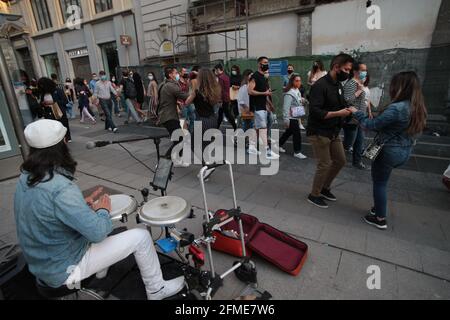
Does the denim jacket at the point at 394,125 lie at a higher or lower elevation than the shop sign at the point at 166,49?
lower

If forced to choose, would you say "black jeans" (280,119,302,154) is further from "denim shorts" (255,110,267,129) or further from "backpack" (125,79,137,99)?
"backpack" (125,79,137,99)

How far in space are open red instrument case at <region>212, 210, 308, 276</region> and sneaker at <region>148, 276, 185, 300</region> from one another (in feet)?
2.29

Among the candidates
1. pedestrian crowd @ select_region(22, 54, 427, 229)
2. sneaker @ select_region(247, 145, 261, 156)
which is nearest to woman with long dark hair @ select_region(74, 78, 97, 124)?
pedestrian crowd @ select_region(22, 54, 427, 229)

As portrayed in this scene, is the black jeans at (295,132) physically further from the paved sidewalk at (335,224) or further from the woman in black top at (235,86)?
the woman in black top at (235,86)

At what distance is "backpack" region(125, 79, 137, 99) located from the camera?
31.7 ft

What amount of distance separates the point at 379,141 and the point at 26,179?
340 centimetres

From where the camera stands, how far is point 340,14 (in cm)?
989

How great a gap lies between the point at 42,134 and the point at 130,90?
8.64 m

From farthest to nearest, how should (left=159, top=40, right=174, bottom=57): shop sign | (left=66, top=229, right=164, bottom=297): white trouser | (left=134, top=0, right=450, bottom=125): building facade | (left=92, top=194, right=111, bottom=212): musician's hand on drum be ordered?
(left=159, top=40, right=174, bottom=57): shop sign
(left=134, top=0, right=450, bottom=125): building facade
(left=92, top=194, right=111, bottom=212): musician's hand on drum
(left=66, top=229, right=164, bottom=297): white trouser

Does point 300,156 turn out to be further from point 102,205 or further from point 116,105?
point 116,105

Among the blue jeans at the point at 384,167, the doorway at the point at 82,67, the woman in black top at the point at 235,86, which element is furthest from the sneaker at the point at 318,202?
the doorway at the point at 82,67

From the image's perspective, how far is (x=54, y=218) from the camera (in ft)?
5.65

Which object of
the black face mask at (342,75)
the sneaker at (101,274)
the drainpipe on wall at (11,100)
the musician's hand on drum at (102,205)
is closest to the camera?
the musician's hand on drum at (102,205)

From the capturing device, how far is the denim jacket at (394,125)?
281cm
